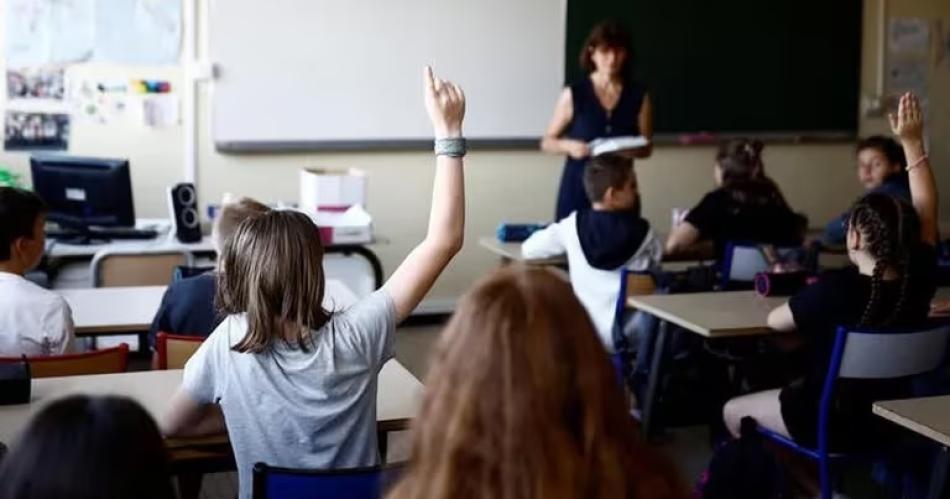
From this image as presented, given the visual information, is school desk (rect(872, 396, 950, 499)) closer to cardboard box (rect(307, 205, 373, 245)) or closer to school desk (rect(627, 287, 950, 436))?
school desk (rect(627, 287, 950, 436))

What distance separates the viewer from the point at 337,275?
5785mm

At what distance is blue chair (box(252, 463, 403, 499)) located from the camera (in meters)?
2.03

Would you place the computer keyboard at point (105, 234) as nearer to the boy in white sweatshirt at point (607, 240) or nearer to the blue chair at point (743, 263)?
the boy in white sweatshirt at point (607, 240)

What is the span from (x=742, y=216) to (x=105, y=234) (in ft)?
9.04

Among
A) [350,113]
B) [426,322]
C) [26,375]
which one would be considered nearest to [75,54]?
[350,113]

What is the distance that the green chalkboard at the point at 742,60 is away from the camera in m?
7.09

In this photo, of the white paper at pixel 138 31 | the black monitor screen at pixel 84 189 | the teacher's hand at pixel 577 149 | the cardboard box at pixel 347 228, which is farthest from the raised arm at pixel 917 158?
the white paper at pixel 138 31

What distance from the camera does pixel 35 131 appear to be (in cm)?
602

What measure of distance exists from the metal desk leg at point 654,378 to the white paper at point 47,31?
3.30 m

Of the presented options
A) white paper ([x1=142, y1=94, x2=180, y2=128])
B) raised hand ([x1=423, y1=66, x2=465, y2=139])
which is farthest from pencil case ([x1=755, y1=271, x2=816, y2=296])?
white paper ([x1=142, y1=94, x2=180, y2=128])

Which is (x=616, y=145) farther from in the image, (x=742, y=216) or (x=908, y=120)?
(x=908, y=120)

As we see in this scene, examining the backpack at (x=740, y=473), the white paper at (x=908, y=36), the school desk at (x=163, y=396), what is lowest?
the backpack at (x=740, y=473)

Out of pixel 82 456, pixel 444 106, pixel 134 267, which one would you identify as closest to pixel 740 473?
pixel 444 106

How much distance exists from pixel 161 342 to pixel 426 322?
154 inches
